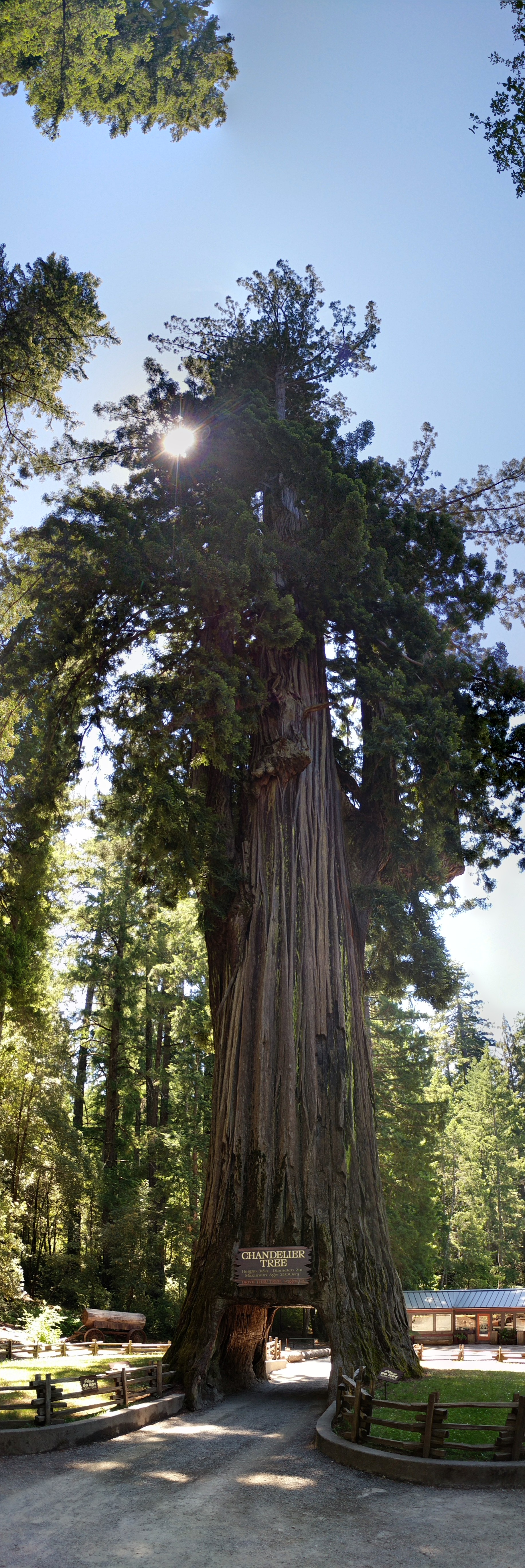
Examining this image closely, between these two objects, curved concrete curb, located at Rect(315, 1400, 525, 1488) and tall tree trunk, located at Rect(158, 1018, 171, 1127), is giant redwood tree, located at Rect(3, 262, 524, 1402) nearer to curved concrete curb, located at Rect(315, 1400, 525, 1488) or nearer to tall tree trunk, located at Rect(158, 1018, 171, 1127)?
curved concrete curb, located at Rect(315, 1400, 525, 1488)

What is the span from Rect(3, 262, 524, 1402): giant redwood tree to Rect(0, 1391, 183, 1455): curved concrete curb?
0.92 metres

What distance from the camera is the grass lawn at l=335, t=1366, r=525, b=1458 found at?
26.6ft

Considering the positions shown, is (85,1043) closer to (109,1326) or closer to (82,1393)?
(109,1326)

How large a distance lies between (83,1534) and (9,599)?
11.7 meters

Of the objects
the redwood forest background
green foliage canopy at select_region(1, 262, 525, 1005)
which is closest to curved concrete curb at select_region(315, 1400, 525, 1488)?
green foliage canopy at select_region(1, 262, 525, 1005)

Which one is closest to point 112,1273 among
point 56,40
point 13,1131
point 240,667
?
point 13,1131

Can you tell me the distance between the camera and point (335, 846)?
1630cm

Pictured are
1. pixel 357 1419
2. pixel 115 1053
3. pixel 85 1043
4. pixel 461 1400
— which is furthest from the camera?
pixel 85 1043

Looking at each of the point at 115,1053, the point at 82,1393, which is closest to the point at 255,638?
the point at 82,1393

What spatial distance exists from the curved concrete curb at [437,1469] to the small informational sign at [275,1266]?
3488 mm

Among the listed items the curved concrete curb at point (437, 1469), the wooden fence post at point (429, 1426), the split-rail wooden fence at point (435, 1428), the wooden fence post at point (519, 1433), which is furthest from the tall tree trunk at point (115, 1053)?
the wooden fence post at point (519, 1433)

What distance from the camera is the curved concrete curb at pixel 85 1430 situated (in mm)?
9086

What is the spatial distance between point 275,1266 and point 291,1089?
228cm

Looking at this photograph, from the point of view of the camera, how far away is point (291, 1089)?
13359 mm
